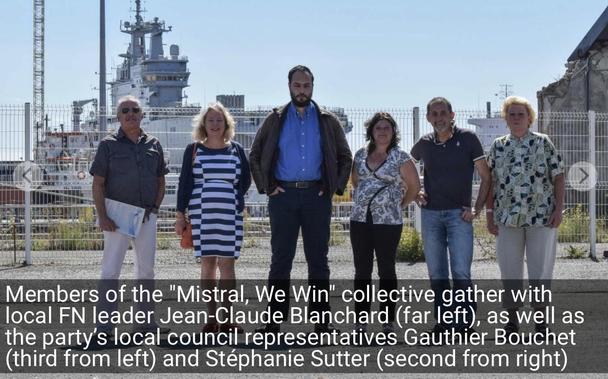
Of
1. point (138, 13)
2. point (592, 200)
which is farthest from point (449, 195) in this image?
point (138, 13)

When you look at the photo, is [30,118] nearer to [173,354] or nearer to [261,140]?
[261,140]

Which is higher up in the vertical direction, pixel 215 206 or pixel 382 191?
pixel 382 191

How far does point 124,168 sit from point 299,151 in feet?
4.44

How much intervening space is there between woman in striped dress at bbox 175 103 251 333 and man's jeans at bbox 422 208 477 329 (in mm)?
1479

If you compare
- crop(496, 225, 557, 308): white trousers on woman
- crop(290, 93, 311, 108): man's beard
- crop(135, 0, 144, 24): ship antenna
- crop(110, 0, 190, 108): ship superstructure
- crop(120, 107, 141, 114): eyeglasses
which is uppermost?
crop(135, 0, 144, 24): ship antenna

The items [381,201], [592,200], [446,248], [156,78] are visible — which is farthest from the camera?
[156,78]

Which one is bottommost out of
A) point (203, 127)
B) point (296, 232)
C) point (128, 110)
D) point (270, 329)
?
point (270, 329)

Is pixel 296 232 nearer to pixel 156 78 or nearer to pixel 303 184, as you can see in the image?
pixel 303 184

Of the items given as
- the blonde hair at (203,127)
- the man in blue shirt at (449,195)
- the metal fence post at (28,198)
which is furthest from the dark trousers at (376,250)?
the metal fence post at (28,198)

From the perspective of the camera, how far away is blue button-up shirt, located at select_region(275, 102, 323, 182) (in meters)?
9.43

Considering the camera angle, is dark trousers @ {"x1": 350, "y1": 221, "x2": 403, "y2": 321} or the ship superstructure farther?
the ship superstructure

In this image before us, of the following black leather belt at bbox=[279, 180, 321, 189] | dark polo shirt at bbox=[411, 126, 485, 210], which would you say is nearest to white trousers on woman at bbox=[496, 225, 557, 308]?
dark polo shirt at bbox=[411, 126, 485, 210]

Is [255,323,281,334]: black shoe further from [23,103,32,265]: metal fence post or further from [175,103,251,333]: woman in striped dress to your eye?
[23,103,32,265]: metal fence post

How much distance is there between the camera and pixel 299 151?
9.45 m
